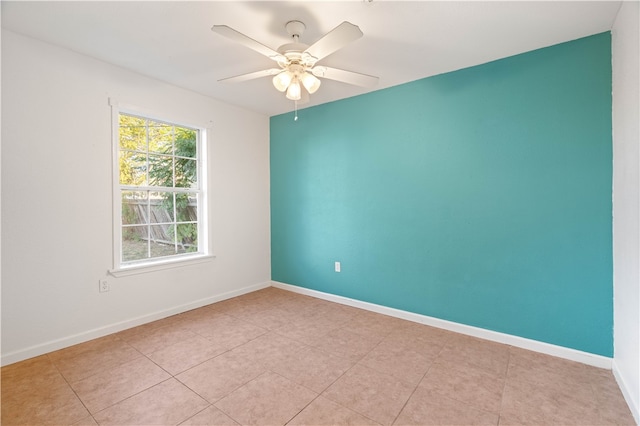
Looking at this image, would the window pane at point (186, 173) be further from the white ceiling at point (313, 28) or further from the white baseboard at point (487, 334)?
the white baseboard at point (487, 334)

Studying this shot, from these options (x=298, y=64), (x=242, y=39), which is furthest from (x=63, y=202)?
(x=298, y=64)

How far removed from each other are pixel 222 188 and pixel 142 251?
44.9 inches

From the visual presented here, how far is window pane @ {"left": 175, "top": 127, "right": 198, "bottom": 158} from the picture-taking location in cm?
341

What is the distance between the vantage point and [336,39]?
1681 mm

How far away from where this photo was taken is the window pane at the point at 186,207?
3.44 metres

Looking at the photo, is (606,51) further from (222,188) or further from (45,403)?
(45,403)

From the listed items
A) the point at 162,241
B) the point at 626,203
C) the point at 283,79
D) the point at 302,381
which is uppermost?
the point at 283,79

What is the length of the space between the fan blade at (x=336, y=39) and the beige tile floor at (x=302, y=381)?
2.15 metres

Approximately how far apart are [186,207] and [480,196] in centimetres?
317

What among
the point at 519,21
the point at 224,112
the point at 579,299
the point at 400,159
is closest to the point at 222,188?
the point at 224,112

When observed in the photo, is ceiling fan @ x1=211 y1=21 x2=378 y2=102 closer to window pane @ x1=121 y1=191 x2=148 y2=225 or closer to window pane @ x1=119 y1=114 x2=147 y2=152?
window pane @ x1=119 y1=114 x2=147 y2=152

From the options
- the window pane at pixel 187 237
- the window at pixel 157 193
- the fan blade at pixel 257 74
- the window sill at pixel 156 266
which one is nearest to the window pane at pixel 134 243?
the window at pixel 157 193

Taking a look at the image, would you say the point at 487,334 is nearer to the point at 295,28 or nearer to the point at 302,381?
the point at 302,381

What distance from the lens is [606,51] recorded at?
2.15 m
